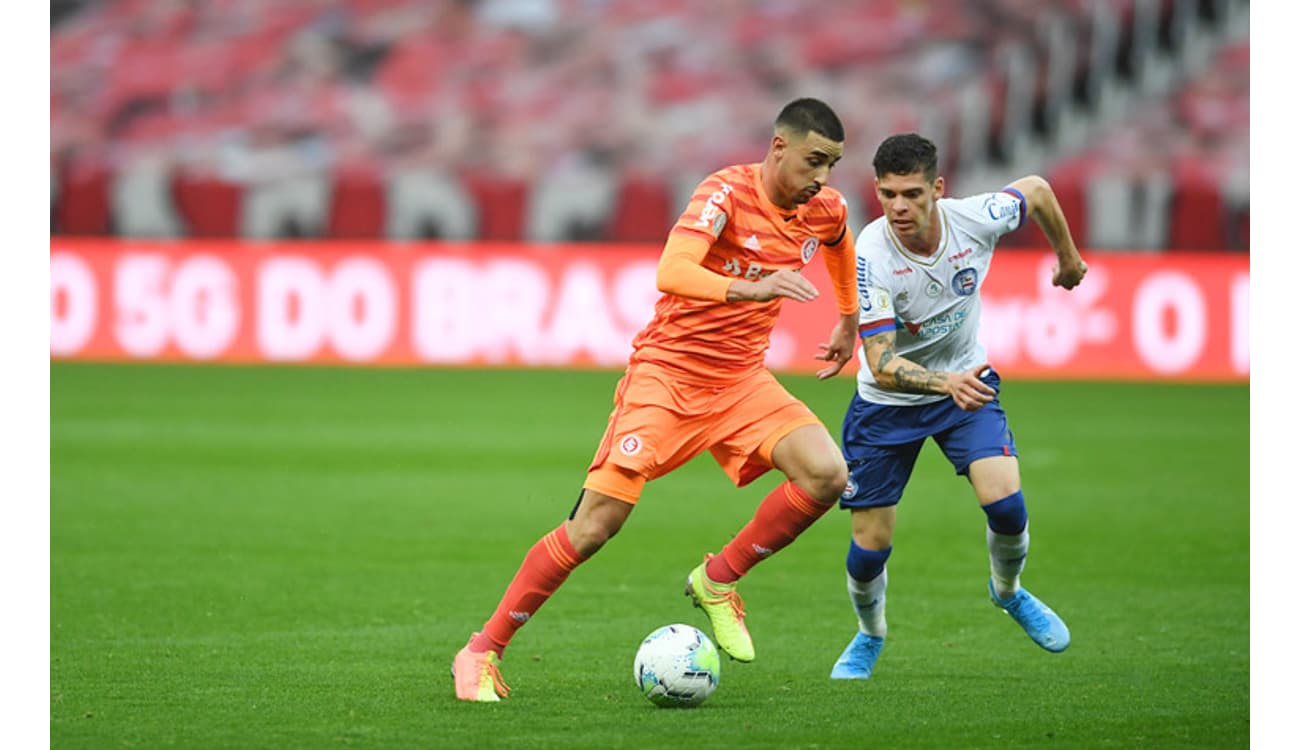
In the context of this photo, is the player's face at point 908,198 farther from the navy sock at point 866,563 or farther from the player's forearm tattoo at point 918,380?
the navy sock at point 866,563

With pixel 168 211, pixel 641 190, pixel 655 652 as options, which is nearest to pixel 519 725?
pixel 655 652

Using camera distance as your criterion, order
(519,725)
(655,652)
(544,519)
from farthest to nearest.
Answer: (544,519), (655,652), (519,725)

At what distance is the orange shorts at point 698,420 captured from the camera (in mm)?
6121

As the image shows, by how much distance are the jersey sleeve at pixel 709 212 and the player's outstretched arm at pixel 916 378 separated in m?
0.75

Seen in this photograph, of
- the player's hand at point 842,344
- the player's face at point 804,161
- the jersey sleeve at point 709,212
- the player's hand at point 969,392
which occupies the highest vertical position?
the player's face at point 804,161

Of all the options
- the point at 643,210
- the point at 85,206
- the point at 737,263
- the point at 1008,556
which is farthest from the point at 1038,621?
the point at 85,206

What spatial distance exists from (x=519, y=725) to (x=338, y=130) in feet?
71.0

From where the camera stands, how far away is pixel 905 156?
20.3 ft

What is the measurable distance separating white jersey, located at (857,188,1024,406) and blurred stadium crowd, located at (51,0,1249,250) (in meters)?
14.8

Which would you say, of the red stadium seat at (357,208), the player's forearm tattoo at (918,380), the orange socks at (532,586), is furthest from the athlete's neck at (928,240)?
the red stadium seat at (357,208)

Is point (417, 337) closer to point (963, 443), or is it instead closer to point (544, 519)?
point (544, 519)

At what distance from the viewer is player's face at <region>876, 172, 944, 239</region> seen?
6.23m

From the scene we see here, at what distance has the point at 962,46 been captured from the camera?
25.5 metres

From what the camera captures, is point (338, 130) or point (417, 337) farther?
point (338, 130)
